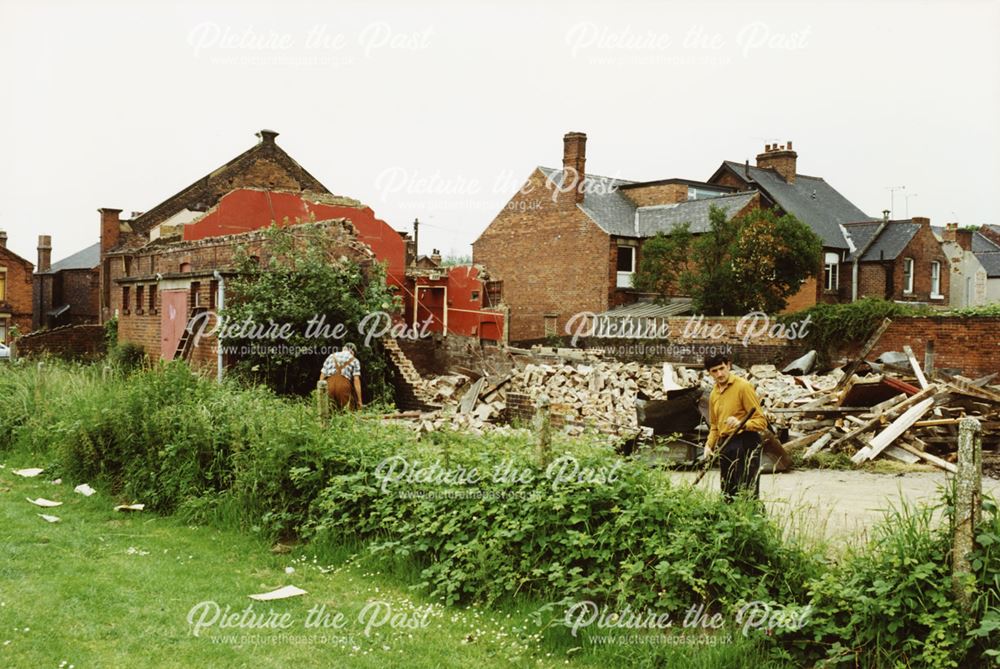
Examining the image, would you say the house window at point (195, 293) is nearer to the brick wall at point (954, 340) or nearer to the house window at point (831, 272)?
the brick wall at point (954, 340)

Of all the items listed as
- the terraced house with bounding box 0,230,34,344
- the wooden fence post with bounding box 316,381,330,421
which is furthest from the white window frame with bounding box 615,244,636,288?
the terraced house with bounding box 0,230,34,344

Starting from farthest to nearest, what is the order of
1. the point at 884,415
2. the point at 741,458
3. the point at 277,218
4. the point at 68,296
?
the point at 68,296
the point at 277,218
the point at 884,415
the point at 741,458

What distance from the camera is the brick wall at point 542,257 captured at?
3497cm

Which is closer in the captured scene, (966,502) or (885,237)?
(966,502)

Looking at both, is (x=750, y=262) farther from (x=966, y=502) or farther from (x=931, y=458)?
(x=966, y=502)

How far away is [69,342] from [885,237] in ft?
126

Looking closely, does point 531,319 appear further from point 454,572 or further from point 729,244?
point 454,572

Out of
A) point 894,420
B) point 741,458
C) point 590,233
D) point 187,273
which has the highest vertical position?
point 590,233

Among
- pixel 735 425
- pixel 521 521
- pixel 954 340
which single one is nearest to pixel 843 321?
pixel 954 340

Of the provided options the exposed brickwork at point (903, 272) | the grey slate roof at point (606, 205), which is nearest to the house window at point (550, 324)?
the grey slate roof at point (606, 205)

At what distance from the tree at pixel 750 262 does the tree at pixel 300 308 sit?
44.9 ft

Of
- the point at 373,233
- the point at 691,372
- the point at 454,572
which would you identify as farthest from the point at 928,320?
the point at 454,572

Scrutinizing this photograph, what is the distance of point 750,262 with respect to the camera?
2780 centimetres

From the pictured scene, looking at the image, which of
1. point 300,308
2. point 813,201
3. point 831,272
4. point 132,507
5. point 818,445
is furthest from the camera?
point 813,201
